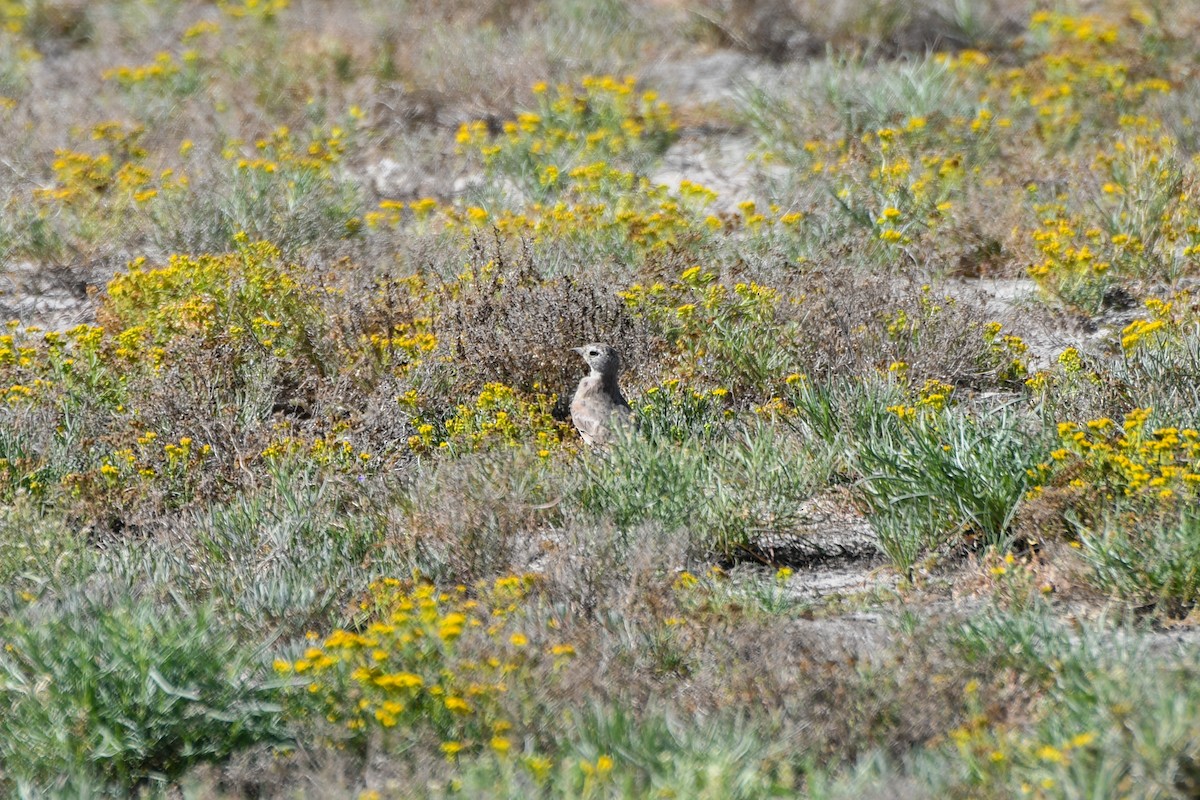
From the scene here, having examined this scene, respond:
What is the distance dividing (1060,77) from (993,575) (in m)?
6.30

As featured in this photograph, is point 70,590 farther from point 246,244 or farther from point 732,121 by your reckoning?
point 732,121

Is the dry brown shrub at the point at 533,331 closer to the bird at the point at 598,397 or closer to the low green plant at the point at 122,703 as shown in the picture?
the bird at the point at 598,397

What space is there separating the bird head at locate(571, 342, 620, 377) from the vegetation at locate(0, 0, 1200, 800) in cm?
27

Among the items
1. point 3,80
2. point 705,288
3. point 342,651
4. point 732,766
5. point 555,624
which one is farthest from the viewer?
point 3,80

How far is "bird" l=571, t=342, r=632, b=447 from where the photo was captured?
609 centimetres

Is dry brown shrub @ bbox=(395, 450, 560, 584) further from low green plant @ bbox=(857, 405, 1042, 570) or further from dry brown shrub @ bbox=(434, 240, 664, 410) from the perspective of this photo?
low green plant @ bbox=(857, 405, 1042, 570)

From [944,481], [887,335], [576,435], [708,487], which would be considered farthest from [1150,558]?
[576,435]

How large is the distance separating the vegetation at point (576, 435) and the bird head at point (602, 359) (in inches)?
10.5

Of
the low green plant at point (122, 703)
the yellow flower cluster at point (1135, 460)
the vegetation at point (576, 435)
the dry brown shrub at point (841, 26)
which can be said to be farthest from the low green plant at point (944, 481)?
the dry brown shrub at point (841, 26)

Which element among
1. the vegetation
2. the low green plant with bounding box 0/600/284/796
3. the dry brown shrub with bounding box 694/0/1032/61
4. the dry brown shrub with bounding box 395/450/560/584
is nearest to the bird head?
the vegetation

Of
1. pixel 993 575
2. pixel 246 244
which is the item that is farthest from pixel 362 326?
pixel 993 575

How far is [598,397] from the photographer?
20.4 ft

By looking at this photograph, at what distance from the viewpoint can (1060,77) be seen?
10.1m

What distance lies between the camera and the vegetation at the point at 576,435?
160 inches
